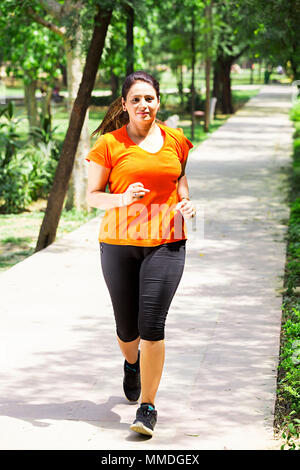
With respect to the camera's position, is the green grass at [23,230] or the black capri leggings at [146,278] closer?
the black capri leggings at [146,278]

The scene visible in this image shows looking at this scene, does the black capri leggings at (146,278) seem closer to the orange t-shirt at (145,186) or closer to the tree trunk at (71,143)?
the orange t-shirt at (145,186)

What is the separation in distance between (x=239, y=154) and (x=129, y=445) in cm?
1494

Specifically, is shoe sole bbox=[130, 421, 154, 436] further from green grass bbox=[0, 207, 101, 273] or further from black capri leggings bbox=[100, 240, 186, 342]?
green grass bbox=[0, 207, 101, 273]

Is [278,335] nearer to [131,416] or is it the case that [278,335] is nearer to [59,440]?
[131,416]

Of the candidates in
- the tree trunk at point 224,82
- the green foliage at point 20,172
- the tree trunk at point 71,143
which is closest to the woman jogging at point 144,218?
the tree trunk at point 71,143

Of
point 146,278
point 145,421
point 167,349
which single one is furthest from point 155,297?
point 167,349

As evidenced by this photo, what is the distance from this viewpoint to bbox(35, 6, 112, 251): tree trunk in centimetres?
946

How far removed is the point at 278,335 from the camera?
6254mm

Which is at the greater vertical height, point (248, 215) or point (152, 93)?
point (152, 93)

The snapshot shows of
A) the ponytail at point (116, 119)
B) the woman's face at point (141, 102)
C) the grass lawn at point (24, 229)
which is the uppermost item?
A: the woman's face at point (141, 102)

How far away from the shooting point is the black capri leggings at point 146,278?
4234 mm

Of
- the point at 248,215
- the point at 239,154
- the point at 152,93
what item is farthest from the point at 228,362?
the point at 239,154

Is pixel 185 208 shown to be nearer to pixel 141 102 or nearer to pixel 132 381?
pixel 141 102

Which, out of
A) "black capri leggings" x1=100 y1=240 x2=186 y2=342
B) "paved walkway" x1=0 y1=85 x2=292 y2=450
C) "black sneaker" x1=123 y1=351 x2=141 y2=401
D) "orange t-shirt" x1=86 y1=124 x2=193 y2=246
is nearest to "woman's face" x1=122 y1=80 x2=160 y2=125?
"orange t-shirt" x1=86 y1=124 x2=193 y2=246
